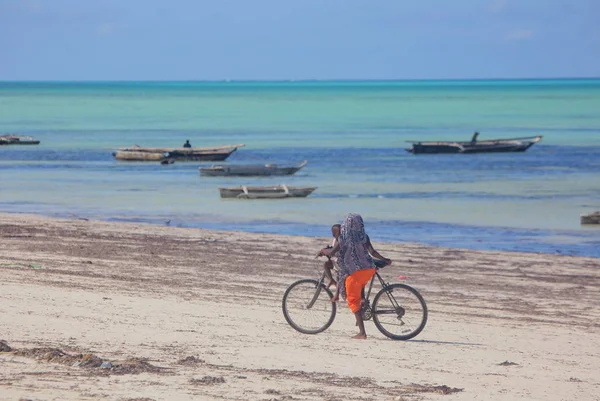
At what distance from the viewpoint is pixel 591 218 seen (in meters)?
28.8

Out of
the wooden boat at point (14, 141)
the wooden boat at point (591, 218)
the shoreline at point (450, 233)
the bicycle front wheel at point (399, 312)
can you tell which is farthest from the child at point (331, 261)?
the wooden boat at point (14, 141)

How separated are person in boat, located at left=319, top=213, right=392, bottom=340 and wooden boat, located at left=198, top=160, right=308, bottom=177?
109 feet

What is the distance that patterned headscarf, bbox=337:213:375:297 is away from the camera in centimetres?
1175

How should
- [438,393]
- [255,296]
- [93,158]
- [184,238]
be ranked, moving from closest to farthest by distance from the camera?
[438,393], [255,296], [184,238], [93,158]

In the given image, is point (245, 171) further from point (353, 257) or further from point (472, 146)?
point (353, 257)

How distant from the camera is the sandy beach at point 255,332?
956 cm

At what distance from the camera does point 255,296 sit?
15.5 meters

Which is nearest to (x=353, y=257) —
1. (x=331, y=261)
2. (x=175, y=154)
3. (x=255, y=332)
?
(x=331, y=261)

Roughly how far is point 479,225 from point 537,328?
15.6 meters

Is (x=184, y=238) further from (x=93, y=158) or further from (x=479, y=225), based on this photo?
(x=93, y=158)

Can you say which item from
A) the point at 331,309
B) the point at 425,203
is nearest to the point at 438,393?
the point at 331,309

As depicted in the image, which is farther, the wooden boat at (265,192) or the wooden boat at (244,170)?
the wooden boat at (244,170)

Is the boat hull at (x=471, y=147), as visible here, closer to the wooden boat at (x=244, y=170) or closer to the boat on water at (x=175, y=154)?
the boat on water at (x=175, y=154)

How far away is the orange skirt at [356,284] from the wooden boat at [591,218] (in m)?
18.3
